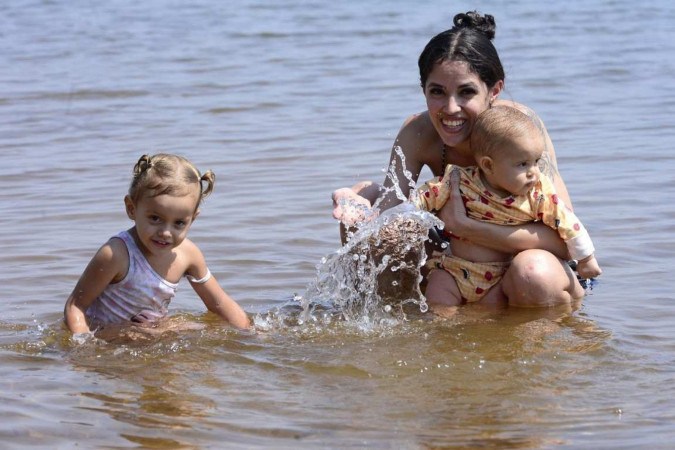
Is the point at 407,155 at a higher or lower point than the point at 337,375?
higher

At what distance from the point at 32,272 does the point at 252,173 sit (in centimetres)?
231

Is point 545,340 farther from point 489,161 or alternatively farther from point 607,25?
point 607,25

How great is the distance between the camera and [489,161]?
4.89m

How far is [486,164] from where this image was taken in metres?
4.93

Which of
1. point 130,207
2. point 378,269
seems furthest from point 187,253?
point 378,269

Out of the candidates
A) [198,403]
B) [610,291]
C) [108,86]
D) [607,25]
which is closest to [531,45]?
[607,25]

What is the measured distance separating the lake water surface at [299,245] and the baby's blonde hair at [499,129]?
74 cm

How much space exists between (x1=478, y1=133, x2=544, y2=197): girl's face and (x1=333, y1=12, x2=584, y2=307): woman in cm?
21

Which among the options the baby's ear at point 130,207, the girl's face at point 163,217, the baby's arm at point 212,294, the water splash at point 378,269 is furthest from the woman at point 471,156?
the baby's ear at point 130,207

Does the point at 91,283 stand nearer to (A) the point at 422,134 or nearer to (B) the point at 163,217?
(B) the point at 163,217

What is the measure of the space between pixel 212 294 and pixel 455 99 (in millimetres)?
1347

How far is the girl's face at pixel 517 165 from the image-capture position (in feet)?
15.7

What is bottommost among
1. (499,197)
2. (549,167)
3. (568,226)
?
(568,226)

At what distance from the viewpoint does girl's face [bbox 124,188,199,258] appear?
452cm
